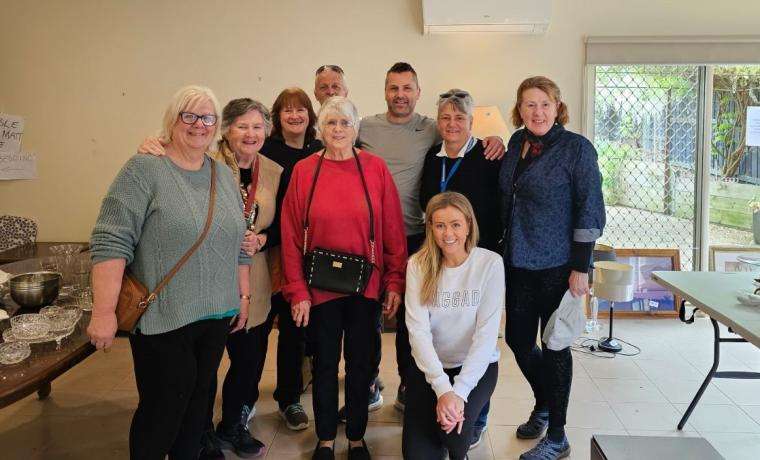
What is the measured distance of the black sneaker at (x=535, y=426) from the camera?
7.85 feet

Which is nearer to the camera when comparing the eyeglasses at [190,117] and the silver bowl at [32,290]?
the eyeglasses at [190,117]

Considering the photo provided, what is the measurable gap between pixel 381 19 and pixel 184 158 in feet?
8.43

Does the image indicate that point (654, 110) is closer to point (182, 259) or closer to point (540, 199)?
point (540, 199)

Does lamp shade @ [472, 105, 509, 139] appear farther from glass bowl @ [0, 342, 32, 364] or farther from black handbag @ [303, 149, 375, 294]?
glass bowl @ [0, 342, 32, 364]

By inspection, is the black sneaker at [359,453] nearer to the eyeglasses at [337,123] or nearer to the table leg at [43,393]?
the eyeglasses at [337,123]

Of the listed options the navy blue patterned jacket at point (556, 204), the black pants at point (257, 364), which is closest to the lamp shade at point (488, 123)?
the navy blue patterned jacket at point (556, 204)

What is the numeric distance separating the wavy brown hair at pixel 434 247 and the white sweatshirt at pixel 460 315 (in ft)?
0.06

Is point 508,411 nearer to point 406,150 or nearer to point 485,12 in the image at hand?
point 406,150

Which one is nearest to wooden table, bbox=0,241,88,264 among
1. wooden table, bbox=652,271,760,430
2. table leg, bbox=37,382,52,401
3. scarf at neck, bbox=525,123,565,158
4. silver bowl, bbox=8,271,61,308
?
table leg, bbox=37,382,52,401

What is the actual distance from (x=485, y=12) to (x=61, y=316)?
3.00 meters

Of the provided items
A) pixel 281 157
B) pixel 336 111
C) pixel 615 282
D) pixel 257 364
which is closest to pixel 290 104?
pixel 281 157

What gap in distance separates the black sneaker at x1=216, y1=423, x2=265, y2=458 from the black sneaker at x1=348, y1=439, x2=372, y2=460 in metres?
0.38

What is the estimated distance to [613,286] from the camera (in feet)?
11.4

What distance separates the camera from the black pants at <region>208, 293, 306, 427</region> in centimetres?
220
